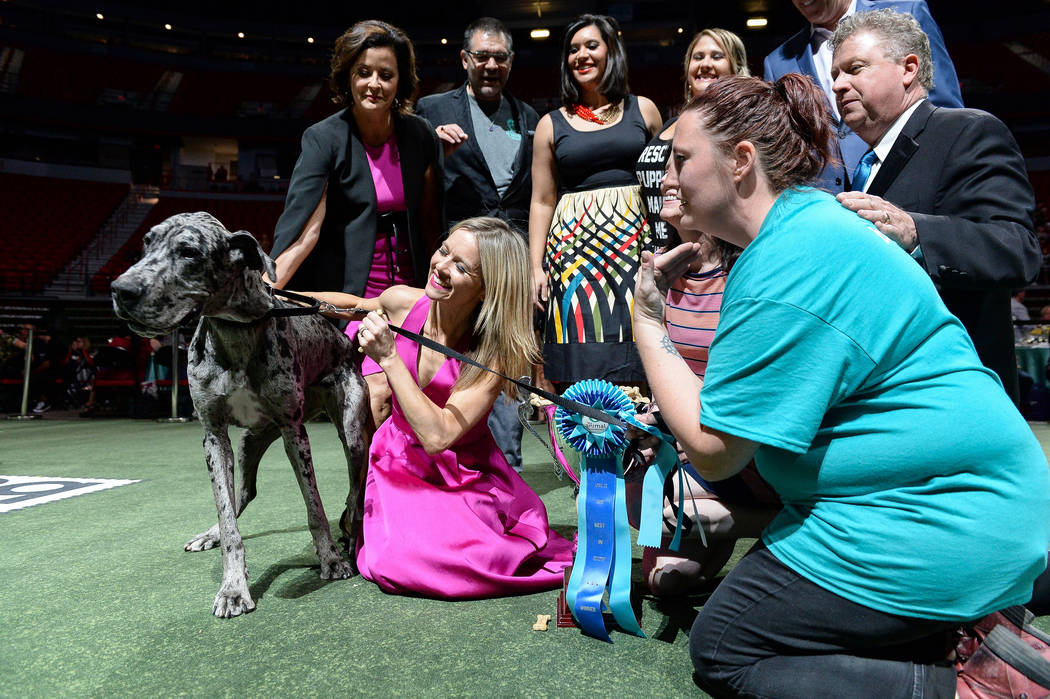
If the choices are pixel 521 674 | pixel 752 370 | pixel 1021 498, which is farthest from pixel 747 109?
pixel 521 674

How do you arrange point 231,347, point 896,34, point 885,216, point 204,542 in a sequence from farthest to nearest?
point 204,542 < point 231,347 < point 896,34 < point 885,216

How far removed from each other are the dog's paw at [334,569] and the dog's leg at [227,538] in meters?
0.28

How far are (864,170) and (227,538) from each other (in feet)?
6.38

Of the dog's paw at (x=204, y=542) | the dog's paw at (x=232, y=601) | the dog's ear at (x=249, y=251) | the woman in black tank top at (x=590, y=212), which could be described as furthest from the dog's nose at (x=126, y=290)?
the woman in black tank top at (x=590, y=212)

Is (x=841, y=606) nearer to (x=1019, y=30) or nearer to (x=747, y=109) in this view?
(x=747, y=109)

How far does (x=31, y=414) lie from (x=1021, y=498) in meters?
10.4

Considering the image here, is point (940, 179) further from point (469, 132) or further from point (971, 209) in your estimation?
point (469, 132)

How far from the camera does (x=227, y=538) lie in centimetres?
196

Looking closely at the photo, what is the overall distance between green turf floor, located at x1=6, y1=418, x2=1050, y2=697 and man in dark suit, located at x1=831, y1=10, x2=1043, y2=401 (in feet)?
3.36

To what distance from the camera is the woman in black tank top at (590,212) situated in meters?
2.70

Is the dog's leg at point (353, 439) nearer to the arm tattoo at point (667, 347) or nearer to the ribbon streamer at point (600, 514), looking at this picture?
the ribbon streamer at point (600, 514)

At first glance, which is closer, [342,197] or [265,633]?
[265,633]

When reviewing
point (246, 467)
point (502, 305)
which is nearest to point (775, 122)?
point (502, 305)

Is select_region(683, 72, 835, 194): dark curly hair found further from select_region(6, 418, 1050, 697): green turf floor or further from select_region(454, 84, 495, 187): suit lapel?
select_region(454, 84, 495, 187): suit lapel
